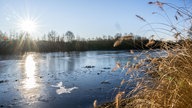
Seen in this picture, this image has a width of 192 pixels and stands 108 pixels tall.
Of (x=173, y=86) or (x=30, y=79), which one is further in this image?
(x=30, y=79)

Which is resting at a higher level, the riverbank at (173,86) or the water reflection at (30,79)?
the riverbank at (173,86)

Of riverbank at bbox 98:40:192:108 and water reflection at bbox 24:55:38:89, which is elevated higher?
riverbank at bbox 98:40:192:108

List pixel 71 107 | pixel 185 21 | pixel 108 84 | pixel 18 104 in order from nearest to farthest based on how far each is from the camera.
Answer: pixel 185 21, pixel 71 107, pixel 18 104, pixel 108 84

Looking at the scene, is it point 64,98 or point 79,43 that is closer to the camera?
point 64,98

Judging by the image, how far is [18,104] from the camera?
7820mm

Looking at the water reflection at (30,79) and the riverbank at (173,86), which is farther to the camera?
the water reflection at (30,79)

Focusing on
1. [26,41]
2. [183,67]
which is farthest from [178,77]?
[26,41]

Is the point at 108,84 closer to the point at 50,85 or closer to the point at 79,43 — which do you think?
the point at 50,85

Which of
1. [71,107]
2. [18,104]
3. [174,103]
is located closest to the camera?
[174,103]

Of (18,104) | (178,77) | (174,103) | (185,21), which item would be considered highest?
(185,21)

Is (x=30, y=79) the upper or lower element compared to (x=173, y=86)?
lower

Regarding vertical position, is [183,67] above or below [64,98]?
above

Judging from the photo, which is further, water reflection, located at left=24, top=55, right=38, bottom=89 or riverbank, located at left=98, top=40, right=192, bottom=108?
water reflection, located at left=24, top=55, right=38, bottom=89

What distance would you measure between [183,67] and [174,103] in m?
0.44
